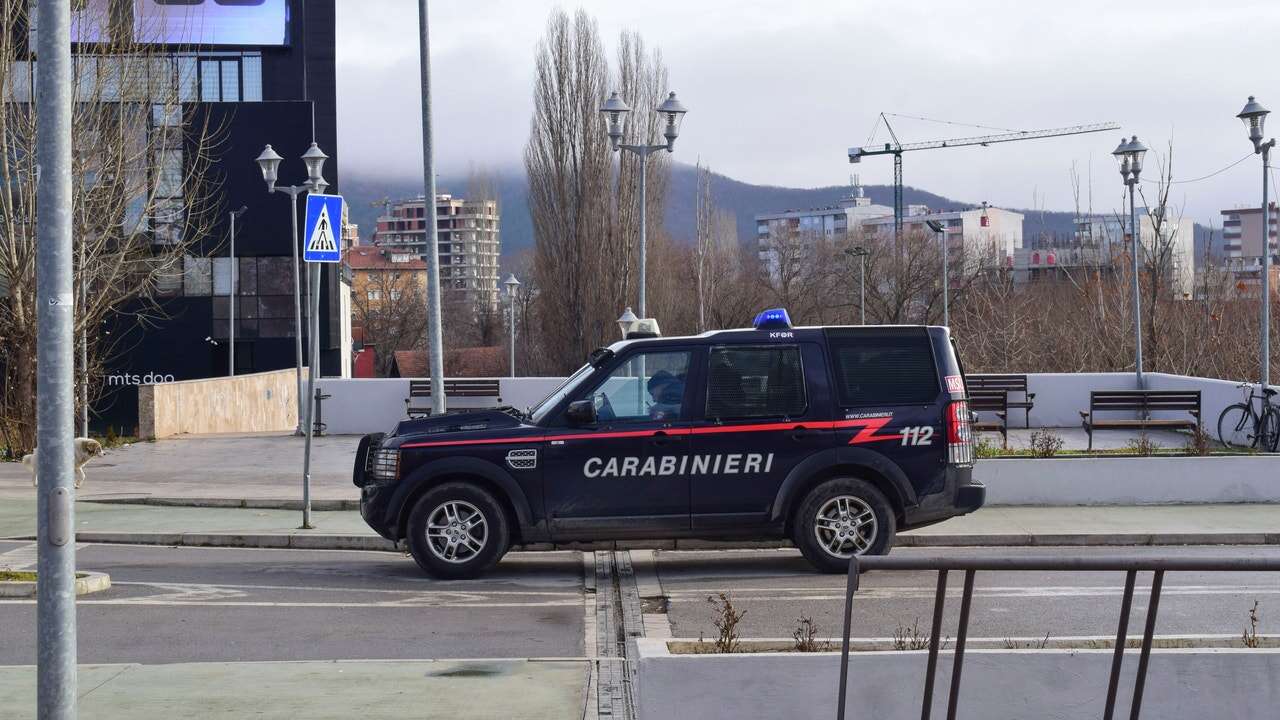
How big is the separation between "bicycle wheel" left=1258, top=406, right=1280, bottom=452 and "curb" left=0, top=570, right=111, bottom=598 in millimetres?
16160

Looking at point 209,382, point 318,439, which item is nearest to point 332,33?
point 209,382

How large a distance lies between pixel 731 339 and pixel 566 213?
40496mm

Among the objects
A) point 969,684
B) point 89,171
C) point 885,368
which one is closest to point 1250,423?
point 885,368

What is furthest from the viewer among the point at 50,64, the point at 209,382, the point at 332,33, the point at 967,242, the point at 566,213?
the point at 967,242

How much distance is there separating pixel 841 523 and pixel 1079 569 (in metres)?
6.02

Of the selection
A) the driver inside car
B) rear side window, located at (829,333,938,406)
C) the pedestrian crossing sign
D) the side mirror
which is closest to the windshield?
the side mirror

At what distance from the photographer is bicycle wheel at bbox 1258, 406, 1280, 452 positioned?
19.9 m

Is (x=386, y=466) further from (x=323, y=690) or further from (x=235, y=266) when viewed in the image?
(x=235, y=266)

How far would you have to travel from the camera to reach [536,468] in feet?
36.3

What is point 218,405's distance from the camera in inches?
1195

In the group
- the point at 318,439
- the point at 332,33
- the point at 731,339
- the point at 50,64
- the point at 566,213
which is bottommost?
the point at 318,439

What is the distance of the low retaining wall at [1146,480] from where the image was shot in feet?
48.8

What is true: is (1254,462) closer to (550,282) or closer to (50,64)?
(50,64)

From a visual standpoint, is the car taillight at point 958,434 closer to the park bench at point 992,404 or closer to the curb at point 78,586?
the curb at point 78,586
